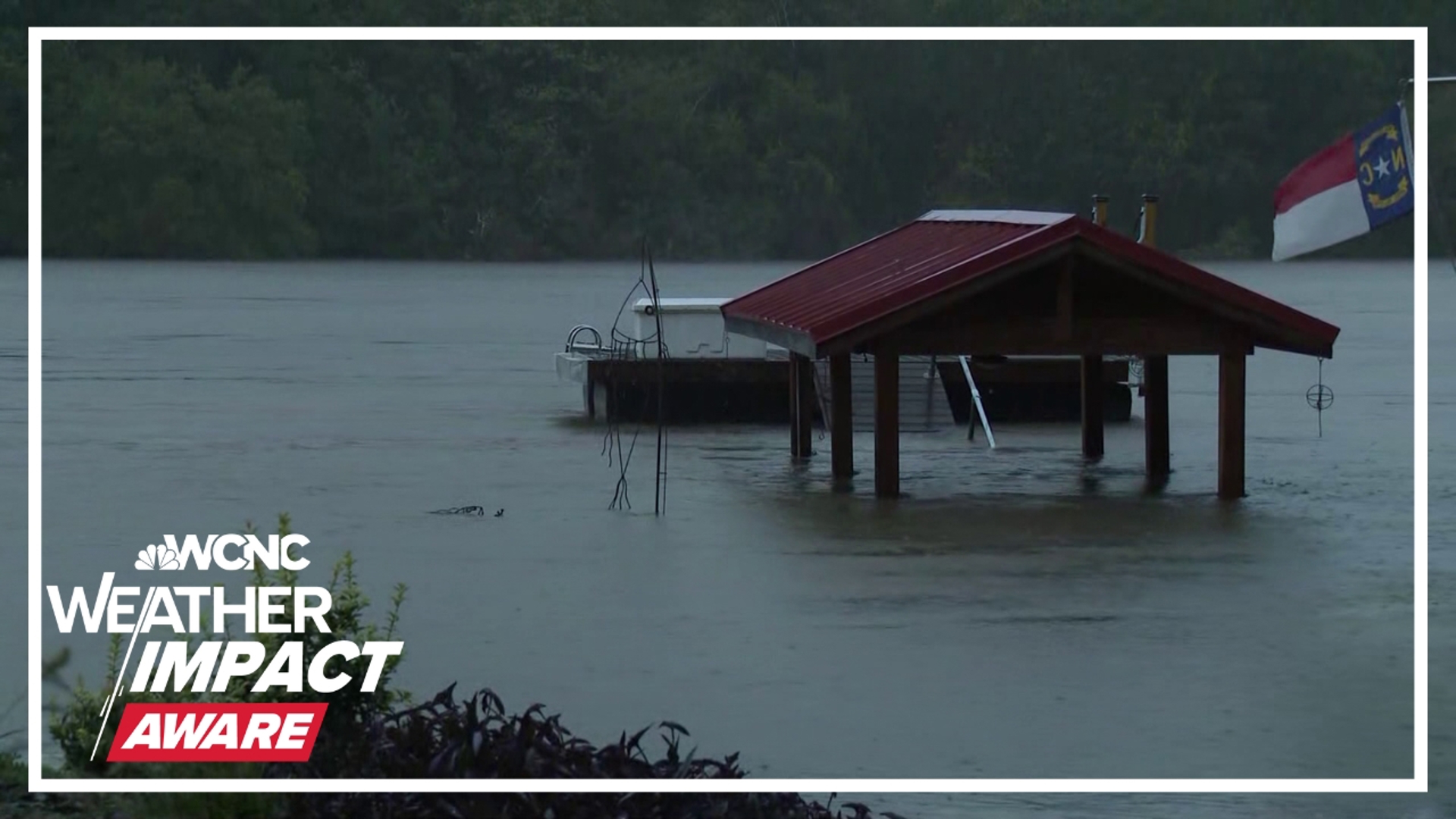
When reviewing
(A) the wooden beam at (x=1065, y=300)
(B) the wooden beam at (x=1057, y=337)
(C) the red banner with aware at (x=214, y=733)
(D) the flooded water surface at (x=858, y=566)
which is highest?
(A) the wooden beam at (x=1065, y=300)

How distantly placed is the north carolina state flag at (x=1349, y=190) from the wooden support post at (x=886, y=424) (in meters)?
6.11

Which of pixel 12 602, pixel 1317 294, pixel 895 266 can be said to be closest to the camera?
pixel 12 602

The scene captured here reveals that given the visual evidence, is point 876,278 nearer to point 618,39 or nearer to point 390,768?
point 618,39

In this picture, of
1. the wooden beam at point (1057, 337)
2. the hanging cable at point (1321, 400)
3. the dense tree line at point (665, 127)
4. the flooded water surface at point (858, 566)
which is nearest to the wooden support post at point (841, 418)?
the flooded water surface at point (858, 566)

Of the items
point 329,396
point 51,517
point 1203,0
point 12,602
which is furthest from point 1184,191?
point 12,602

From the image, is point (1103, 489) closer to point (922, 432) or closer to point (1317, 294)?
point (922, 432)

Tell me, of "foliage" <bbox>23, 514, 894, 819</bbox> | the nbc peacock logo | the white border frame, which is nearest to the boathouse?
the nbc peacock logo

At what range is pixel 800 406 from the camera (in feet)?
72.5

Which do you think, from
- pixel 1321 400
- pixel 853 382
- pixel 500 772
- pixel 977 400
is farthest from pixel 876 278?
pixel 500 772

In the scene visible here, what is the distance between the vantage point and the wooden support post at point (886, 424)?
1758 centimetres

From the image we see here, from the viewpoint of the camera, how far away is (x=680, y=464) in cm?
2197

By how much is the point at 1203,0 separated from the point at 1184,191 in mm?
13892

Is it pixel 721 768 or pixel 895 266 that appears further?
pixel 895 266

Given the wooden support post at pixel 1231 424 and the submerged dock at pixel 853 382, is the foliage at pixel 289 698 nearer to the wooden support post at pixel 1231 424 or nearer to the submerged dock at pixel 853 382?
the wooden support post at pixel 1231 424
